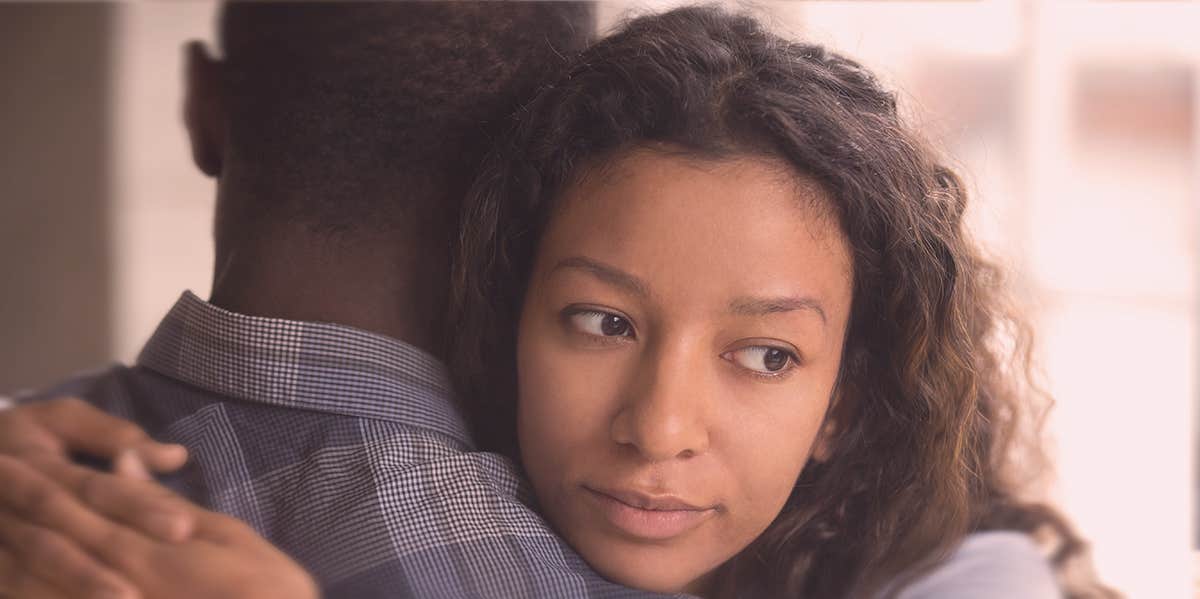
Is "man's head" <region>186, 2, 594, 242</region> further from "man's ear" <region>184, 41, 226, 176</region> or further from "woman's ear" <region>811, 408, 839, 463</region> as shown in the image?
"woman's ear" <region>811, 408, 839, 463</region>

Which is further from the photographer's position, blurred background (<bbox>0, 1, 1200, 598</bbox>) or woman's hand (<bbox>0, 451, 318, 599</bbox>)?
blurred background (<bbox>0, 1, 1200, 598</bbox>)

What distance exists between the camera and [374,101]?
452 mm

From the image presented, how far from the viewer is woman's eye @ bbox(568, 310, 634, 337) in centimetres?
42

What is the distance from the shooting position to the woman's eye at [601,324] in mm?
423

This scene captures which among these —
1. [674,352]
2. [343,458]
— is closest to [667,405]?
[674,352]

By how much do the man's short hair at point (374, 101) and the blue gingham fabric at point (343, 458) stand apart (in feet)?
0.18

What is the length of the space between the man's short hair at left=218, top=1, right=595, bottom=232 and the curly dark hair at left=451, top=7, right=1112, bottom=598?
0.02 metres

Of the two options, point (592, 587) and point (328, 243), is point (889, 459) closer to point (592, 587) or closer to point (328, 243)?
point (592, 587)

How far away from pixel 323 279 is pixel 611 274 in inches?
4.6

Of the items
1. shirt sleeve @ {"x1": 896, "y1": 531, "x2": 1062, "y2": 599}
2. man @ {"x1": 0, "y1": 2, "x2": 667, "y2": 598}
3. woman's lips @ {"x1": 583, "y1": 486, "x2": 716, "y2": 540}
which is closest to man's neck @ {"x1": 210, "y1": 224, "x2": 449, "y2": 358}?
man @ {"x1": 0, "y1": 2, "x2": 667, "y2": 598}

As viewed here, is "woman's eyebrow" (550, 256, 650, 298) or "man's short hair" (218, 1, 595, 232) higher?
"man's short hair" (218, 1, 595, 232)

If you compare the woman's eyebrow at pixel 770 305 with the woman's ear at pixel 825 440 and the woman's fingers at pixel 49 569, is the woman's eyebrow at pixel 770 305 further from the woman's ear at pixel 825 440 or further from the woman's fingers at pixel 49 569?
the woman's fingers at pixel 49 569

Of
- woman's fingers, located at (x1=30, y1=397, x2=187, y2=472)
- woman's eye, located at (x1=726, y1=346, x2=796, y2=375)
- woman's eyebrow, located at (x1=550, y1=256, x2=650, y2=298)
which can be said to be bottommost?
woman's fingers, located at (x1=30, y1=397, x2=187, y2=472)

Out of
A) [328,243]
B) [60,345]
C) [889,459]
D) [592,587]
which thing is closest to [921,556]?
[889,459]
